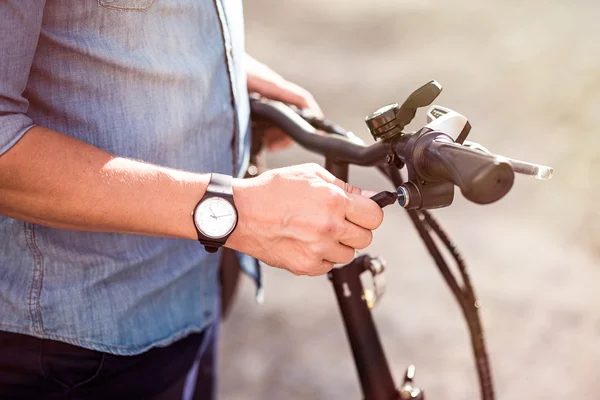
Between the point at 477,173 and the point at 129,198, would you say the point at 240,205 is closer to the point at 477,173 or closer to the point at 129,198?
the point at 129,198

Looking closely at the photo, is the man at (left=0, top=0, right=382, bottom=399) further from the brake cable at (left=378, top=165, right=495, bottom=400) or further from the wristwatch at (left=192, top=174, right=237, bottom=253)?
the brake cable at (left=378, top=165, right=495, bottom=400)

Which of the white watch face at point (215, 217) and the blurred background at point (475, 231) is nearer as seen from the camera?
the white watch face at point (215, 217)

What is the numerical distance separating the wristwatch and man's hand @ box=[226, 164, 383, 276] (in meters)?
0.01

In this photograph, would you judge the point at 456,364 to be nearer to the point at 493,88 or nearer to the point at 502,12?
the point at 493,88

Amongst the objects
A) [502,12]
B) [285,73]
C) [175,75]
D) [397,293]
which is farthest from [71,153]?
[502,12]

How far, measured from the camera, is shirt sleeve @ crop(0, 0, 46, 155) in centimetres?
95

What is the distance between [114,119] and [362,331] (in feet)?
2.23

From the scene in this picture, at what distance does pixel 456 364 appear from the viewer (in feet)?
9.51

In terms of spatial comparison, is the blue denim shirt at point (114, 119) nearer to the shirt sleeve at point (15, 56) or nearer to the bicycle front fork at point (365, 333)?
the shirt sleeve at point (15, 56)

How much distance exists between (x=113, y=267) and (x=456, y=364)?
2.04 metres

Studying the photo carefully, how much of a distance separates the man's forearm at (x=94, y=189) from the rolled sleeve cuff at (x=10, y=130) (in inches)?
0.6

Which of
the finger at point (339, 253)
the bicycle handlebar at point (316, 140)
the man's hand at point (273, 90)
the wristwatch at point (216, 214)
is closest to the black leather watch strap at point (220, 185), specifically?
the wristwatch at point (216, 214)

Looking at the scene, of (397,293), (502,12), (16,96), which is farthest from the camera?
(502,12)

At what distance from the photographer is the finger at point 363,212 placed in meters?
1.00
